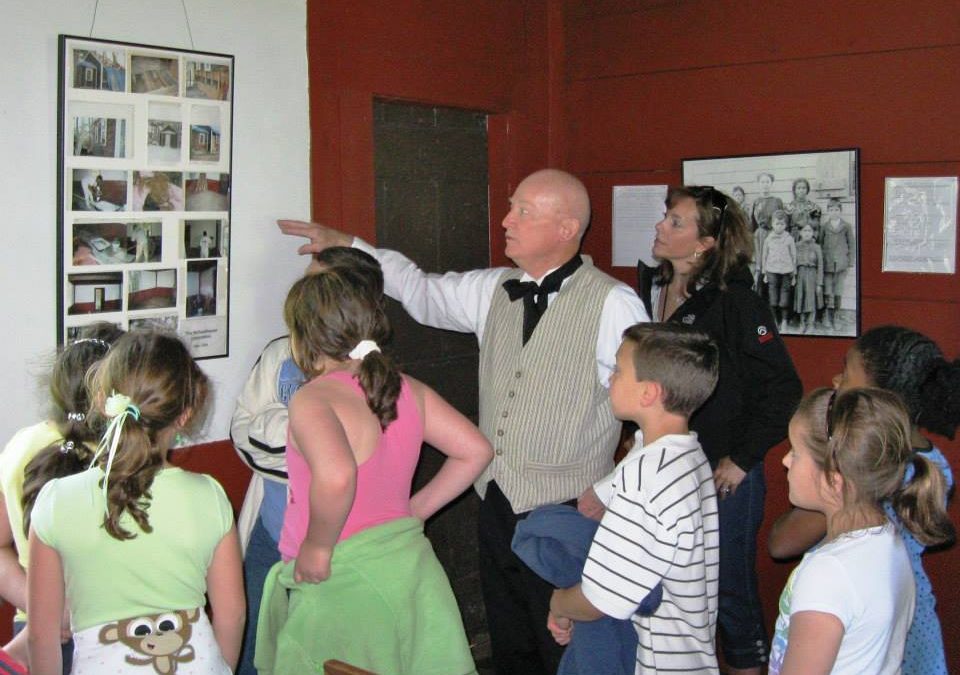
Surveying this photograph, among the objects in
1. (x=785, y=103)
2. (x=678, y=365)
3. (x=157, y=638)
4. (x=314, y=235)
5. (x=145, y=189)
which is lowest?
(x=157, y=638)

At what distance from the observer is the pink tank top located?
6.68 ft

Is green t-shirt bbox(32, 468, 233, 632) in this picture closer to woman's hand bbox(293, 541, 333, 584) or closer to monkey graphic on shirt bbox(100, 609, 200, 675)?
monkey graphic on shirt bbox(100, 609, 200, 675)

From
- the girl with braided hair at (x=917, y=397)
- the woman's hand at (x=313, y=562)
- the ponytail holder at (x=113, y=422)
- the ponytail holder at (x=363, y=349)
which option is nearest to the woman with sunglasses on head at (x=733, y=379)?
the girl with braided hair at (x=917, y=397)

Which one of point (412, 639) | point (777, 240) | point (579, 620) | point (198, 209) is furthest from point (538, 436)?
point (777, 240)

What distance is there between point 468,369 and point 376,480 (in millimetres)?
1820

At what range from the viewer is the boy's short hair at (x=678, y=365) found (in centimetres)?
216

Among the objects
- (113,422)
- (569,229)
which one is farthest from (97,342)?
(569,229)

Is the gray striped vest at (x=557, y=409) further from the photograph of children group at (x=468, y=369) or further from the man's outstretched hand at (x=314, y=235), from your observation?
the man's outstretched hand at (x=314, y=235)

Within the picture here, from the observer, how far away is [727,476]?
3006 mm

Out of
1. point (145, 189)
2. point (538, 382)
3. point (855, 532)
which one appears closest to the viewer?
point (855, 532)

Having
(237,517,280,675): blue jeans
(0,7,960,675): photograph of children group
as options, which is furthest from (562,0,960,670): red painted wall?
(237,517,280,675): blue jeans

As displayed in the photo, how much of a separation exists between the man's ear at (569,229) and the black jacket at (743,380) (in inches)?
17.9

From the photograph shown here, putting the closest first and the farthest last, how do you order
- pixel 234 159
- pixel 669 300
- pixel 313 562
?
1. pixel 313 562
2. pixel 234 159
3. pixel 669 300

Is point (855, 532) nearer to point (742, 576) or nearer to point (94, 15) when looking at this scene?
point (742, 576)
